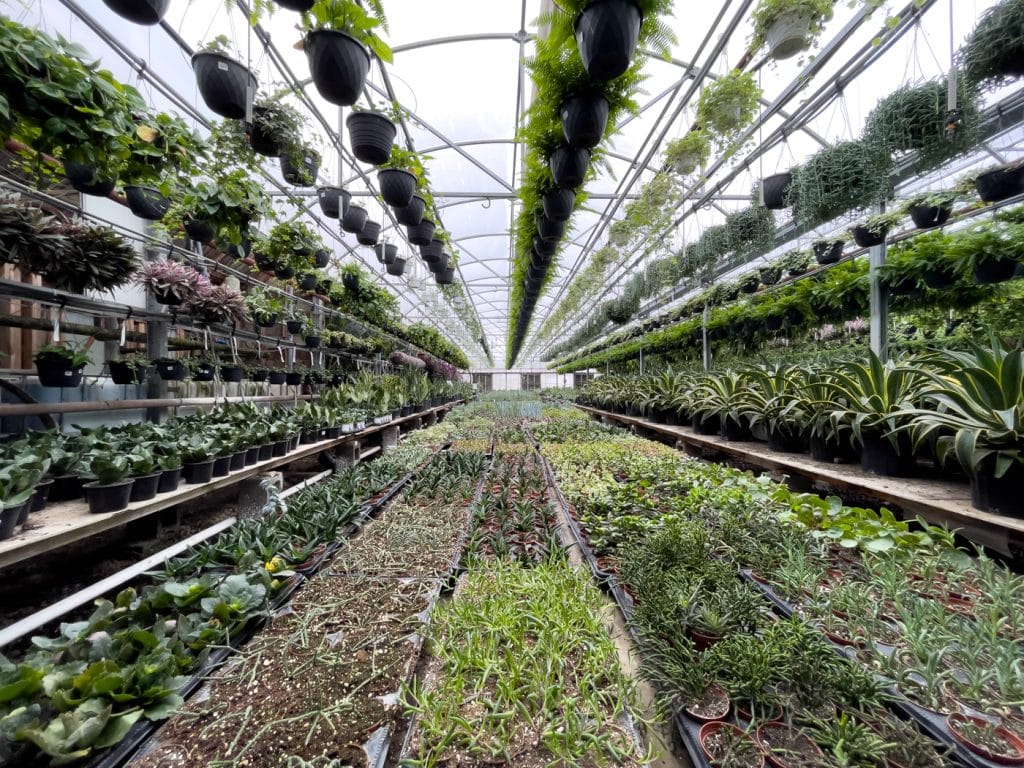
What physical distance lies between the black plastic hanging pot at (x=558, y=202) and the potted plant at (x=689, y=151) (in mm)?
1308

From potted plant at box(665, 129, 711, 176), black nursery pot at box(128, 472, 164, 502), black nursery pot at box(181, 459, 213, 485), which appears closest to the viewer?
black nursery pot at box(128, 472, 164, 502)

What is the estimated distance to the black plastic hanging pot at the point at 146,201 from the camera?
2966 millimetres

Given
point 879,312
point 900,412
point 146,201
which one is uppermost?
point 146,201

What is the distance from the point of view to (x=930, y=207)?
2779mm

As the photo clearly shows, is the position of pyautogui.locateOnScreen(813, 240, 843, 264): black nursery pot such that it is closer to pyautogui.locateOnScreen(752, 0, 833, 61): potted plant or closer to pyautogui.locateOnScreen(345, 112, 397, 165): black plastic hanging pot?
pyautogui.locateOnScreen(752, 0, 833, 61): potted plant

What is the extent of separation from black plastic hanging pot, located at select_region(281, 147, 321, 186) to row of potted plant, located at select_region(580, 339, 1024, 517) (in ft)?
13.4

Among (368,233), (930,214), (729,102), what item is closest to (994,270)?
(930,214)

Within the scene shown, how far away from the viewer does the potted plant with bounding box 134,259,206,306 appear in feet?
8.93

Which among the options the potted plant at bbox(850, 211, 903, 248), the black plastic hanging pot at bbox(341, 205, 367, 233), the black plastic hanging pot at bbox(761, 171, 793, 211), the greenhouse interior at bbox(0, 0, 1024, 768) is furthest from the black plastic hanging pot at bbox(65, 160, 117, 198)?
the potted plant at bbox(850, 211, 903, 248)

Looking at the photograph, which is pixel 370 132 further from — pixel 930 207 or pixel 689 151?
pixel 930 207

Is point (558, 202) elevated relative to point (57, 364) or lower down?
elevated

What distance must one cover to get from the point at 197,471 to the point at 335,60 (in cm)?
227

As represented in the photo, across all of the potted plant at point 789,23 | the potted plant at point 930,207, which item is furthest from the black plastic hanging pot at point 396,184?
the potted plant at point 930,207

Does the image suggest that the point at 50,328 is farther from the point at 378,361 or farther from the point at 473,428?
the point at 378,361
